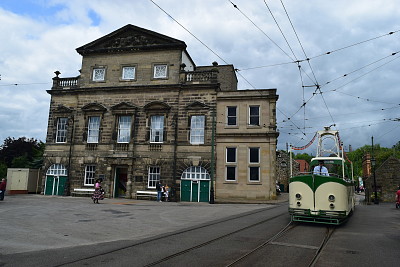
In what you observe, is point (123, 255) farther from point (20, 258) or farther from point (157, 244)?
point (20, 258)

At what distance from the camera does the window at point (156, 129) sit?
27.3 m

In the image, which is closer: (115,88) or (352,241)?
(352,241)

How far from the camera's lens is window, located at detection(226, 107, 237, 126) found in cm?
2689

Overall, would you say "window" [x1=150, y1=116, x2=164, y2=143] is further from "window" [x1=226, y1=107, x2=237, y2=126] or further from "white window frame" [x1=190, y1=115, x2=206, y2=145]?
"window" [x1=226, y1=107, x2=237, y2=126]

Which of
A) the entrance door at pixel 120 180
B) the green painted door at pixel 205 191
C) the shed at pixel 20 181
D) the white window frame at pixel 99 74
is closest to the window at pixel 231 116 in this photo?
the green painted door at pixel 205 191

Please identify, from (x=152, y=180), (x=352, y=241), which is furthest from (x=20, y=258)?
(x=152, y=180)

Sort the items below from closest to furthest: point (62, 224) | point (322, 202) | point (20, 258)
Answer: point (20, 258) → point (322, 202) → point (62, 224)

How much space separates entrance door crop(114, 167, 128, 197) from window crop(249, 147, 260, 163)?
1134cm

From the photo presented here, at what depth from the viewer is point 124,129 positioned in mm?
28062

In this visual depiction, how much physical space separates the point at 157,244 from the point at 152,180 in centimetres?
1830

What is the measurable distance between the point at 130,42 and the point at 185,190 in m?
14.8

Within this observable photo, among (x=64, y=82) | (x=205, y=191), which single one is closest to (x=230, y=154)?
(x=205, y=191)

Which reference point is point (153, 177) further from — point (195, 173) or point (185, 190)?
point (195, 173)

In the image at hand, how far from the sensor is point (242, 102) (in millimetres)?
26891
